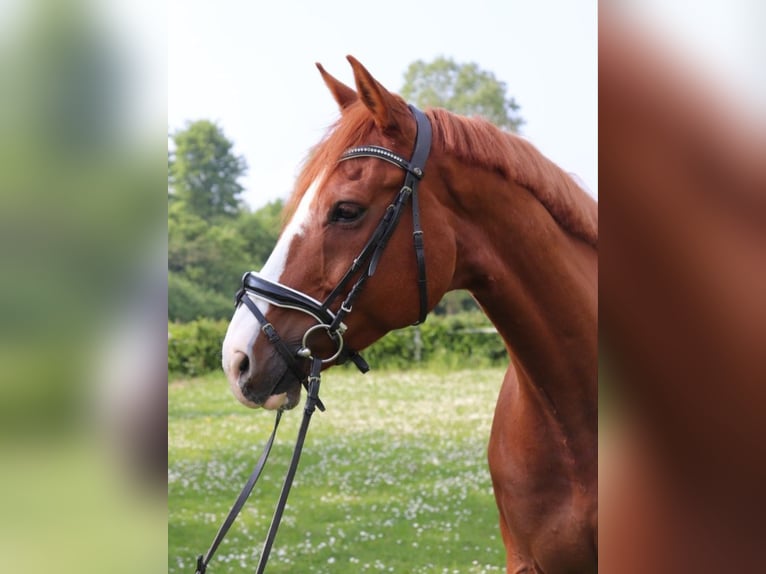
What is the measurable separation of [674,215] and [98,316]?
1.92 ft

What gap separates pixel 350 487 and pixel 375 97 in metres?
6.37

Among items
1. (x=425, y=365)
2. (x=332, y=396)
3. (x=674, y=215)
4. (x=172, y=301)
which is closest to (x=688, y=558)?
(x=674, y=215)

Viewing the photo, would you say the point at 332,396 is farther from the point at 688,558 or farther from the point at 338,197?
the point at 688,558

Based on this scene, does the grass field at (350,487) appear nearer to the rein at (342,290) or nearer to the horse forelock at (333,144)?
the rein at (342,290)

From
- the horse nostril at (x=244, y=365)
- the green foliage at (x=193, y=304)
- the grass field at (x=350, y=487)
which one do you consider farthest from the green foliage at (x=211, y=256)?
the horse nostril at (x=244, y=365)

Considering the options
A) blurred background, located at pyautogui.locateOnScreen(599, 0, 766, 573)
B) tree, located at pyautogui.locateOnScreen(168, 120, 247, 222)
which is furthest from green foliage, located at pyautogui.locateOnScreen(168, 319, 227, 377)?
blurred background, located at pyautogui.locateOnScreen(599, 0, 766, 573)

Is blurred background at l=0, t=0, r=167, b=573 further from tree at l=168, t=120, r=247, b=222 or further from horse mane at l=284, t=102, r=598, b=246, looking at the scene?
tree at l=168, t=120, r=247, b=222

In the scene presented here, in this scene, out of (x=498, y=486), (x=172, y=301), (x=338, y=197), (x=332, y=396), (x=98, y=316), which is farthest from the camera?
(x=172, y=301)

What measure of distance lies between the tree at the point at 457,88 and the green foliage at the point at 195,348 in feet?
73.6

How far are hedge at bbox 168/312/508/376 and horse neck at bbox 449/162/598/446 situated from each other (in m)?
15.9

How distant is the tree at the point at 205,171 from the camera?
1105 inches

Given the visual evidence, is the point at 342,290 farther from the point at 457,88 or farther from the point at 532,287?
the point at 457,88

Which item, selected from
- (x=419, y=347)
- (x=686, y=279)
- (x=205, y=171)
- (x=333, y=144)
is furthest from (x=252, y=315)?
(x=205, y=171)

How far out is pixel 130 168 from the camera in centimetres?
83
